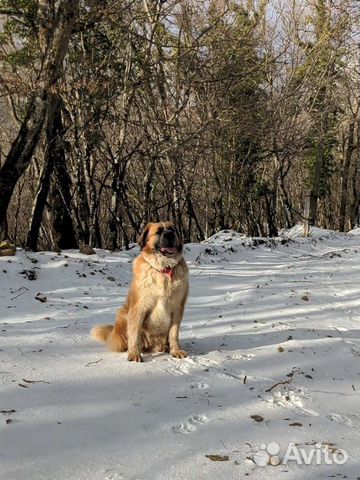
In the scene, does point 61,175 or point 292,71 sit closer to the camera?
point 61,175

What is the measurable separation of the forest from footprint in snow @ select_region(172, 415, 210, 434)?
6.52m

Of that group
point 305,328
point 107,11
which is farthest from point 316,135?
point 305,328

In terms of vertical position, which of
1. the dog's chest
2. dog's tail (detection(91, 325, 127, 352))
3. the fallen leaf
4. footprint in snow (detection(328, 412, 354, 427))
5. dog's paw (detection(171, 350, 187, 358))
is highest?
the dog's chest

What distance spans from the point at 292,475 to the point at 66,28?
817 centimetres

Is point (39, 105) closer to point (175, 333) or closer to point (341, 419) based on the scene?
point (175, 333)

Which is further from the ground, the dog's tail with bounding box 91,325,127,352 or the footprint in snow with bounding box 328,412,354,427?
the dog's tail with bounding box 91,325,127,352

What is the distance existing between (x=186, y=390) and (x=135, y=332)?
88cm

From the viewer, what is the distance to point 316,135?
2061 centimetres

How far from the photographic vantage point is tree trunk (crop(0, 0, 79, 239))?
8093 millimetres

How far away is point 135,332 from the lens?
13.3 ft

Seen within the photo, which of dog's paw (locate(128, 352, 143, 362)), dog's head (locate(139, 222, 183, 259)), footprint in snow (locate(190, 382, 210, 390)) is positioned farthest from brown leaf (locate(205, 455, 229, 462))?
dog's head (locate(139, 222, 183, 259))

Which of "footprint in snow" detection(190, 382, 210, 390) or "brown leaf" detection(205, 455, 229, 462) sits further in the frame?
"footprint in snow" detection(190, 382, 210, 390)

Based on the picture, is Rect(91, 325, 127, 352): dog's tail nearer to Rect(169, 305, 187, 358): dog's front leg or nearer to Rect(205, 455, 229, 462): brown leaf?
Rect(169, 305, 187, 358): dog's front leg

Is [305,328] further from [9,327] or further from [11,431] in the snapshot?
[11,431]
